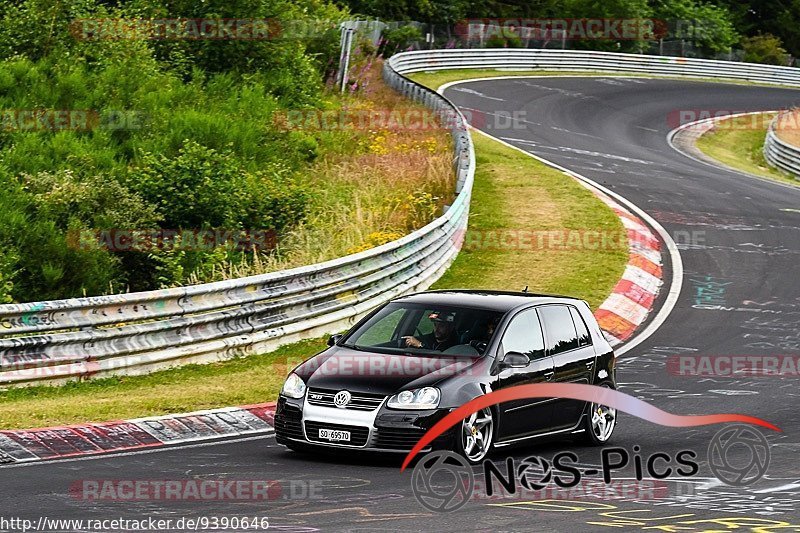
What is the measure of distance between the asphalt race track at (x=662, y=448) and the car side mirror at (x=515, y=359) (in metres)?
0.90

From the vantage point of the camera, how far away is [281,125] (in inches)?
1205

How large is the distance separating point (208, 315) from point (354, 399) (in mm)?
4929

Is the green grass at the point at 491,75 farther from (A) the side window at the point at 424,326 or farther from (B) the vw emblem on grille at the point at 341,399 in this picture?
(B) the vw emblem on grille at the point at 341,399

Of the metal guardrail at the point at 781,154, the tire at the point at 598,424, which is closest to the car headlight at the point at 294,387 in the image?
the tire at the point at 598,424

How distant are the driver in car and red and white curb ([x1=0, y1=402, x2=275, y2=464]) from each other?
6.02 feet

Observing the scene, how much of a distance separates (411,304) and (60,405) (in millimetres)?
3630

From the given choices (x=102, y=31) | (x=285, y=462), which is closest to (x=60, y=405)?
(x=285, y=462)

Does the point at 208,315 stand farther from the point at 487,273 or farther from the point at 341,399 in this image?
the point at 487,273

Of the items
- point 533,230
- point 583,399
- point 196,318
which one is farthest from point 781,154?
point 583,399

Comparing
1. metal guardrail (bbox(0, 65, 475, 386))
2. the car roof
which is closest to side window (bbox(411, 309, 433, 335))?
the car roof

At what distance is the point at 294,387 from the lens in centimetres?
1077

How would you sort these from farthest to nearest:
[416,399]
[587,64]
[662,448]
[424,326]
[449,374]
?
[587,64], [662,448], [424,326], [449,374], [416,399]

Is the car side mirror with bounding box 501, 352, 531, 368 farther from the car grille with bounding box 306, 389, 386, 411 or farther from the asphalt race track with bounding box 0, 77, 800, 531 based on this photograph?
the car grille with bounding box 306, 389, 386, 411

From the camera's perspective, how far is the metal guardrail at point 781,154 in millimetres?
39216
